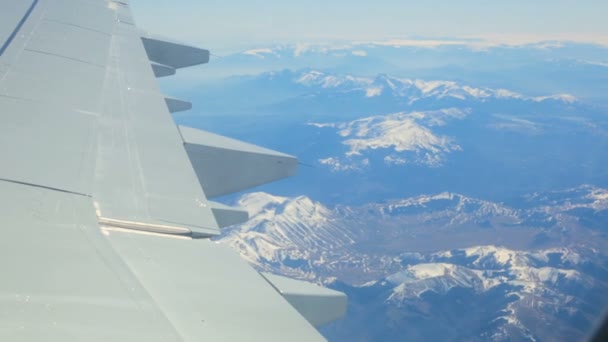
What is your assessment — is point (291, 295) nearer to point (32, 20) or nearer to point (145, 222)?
point (145, 222)

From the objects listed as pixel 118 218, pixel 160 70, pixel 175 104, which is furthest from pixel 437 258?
pixel 118 218

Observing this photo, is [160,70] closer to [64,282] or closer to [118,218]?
[118,218]

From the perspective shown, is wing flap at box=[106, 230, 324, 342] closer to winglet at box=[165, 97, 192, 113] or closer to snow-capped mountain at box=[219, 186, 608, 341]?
winglet at box=[165, 97, 192, 113]

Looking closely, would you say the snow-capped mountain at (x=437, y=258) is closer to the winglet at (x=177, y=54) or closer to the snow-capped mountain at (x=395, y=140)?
the winglet at (x=177, y=54)

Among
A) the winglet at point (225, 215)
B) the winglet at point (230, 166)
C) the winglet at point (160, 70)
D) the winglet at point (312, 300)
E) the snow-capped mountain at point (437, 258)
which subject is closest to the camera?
the winglet at point (312, 300)

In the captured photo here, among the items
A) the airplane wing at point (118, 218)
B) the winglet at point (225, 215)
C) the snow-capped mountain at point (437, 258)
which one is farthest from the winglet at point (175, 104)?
the snow-capped mountain at point (437, 258)

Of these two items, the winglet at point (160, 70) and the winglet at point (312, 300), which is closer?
the winglet at point (312, 300)

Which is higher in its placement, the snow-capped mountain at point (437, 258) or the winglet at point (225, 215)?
the winglet at point (225, 215)
